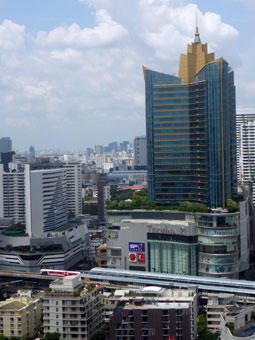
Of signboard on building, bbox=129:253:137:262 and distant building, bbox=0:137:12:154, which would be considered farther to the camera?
distant building, bbox=0:137:12:154

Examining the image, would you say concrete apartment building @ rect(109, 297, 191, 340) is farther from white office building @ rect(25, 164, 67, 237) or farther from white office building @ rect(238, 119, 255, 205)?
white office building @ rect(238, 119, 255, 205)

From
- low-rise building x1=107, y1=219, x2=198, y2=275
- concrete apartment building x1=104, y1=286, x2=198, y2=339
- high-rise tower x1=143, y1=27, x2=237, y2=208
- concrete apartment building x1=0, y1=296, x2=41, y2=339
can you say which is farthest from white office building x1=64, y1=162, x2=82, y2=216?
concrete apartment building x1=0, y1=296, x2=41, y2=339

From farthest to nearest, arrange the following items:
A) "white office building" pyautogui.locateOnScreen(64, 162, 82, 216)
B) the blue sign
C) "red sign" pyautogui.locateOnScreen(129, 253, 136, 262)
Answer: "white office building" pyautogui.locateOnScreen(64, 162, 82, 216) < "red sign" pyautogui.locateOnScreen(129, 253, 136, 262) < the blue sign

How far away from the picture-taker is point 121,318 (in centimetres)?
2642

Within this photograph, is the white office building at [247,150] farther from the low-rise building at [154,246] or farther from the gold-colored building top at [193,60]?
the low-rise building at [154,246]

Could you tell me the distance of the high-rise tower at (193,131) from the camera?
148 feet

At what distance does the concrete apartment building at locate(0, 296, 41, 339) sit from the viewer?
1119 inches

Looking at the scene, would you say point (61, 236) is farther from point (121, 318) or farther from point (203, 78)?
point (121, 318)

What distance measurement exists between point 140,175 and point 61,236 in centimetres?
6963

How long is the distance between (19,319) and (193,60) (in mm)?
29863

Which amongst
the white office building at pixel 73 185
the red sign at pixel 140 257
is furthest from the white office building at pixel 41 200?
the white office building at pixel 73 185

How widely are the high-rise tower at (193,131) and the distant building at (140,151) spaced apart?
91.9 meters

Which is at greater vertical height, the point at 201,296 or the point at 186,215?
the point at 186,215

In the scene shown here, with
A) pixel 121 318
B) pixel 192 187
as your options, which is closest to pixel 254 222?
pixel 192 187
